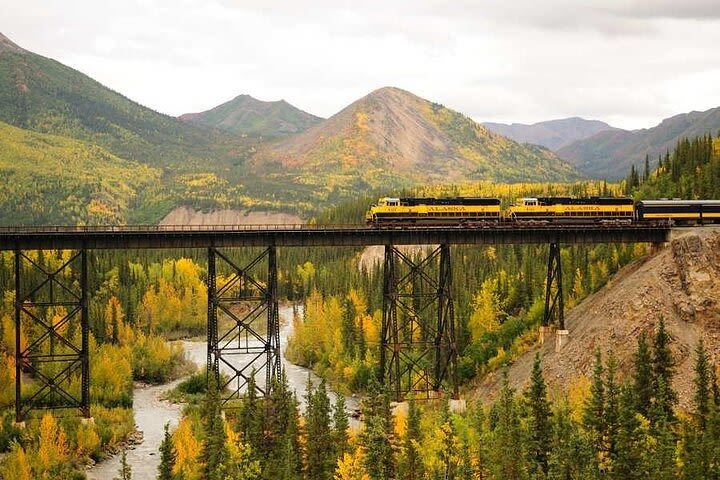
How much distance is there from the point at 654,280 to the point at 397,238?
19.4 metres

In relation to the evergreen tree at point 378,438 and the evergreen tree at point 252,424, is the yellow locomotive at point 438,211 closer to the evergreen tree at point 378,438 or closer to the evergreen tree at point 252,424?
the evergreen tree at point 378,438

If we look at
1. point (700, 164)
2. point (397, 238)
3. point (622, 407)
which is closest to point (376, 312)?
point (397, 238)

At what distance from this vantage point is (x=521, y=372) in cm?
6850

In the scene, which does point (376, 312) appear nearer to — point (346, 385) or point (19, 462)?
point (346, 385)

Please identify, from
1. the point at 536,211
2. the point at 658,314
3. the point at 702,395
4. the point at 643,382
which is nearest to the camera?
the point at 702,395

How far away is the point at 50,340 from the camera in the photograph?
82438 mm

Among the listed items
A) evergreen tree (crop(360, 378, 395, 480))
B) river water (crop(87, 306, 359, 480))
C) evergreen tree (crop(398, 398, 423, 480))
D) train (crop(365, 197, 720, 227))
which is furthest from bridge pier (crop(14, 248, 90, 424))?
evergreen tree (crop(398, 398, 423, 480))

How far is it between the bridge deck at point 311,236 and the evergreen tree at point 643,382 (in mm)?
12409

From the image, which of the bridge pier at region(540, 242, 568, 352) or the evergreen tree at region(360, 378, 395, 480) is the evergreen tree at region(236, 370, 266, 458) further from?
the bridge pier at region(540, 242, 568, 352)

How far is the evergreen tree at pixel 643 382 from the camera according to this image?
2201 inches

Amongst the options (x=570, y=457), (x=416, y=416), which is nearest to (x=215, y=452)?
(x=416, y=416)

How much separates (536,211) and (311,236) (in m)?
17.7

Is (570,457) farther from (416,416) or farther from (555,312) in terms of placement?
(555,312)

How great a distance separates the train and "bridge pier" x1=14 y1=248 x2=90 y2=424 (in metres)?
22.5
